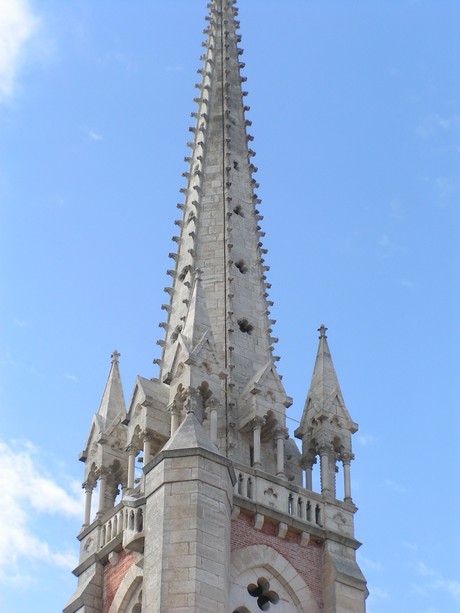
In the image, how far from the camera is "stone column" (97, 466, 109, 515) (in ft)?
142

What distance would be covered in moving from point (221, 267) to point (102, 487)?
23.6ft

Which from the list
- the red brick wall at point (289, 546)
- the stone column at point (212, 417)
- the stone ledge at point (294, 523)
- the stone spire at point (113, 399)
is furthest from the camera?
the stone spire at point (113, 399)

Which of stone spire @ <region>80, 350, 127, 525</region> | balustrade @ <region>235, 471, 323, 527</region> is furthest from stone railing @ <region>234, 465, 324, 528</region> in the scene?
stone spire @ <region>80, 350, 127, 525</region>

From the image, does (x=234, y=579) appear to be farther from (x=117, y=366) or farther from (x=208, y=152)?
(x=208, y=152)

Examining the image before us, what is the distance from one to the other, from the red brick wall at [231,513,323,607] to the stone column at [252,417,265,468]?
184cm

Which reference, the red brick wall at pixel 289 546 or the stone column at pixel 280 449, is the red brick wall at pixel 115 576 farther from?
the stone column at pixel 280 449

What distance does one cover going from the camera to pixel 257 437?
42.6 m

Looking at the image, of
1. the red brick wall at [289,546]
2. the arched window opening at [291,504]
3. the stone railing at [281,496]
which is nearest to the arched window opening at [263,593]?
A: the red brick wall at [289,546]

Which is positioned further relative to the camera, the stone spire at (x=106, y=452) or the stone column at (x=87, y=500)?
the stone spire at (x=106, y=452)

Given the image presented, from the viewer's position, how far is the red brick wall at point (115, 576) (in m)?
40.7

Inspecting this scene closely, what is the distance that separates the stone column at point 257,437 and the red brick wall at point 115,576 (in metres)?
3.89

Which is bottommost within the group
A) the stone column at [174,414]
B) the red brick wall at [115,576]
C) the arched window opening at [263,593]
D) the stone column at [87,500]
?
→ the arched window opening at [263,593]

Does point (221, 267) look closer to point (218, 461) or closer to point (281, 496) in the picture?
point (281, 496)

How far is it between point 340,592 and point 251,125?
56.8 ft
